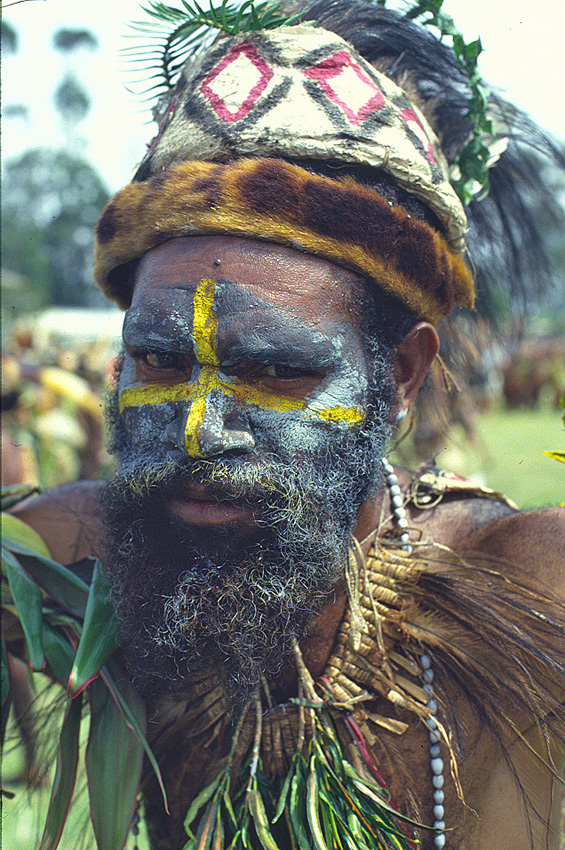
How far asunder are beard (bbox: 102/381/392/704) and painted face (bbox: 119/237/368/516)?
1.6 inches

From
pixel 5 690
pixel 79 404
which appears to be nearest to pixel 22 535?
pixel 5 690

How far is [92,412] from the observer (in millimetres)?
7516

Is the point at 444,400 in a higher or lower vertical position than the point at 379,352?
lower

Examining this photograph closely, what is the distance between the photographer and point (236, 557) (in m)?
1.82

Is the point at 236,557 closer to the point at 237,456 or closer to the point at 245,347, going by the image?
the point at 237,456

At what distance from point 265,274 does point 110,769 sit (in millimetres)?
1346

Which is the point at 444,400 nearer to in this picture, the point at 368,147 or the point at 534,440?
the point at 368,147

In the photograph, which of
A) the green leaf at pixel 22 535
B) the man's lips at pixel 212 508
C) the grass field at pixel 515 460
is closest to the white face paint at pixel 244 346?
the man's lips at pixel 212 508

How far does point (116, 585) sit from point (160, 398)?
1.78 ft

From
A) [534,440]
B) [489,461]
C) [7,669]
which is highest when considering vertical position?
[7,669]

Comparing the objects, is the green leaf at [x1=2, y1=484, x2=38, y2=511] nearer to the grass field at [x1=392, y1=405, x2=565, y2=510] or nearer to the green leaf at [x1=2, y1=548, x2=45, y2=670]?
the green leaf at [x1=2, y1=548, x2=45, y2=670]

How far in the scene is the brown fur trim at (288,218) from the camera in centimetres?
182

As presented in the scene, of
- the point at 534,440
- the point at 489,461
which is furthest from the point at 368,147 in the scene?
the point at 534,440

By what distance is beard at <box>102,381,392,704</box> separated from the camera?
179cm
